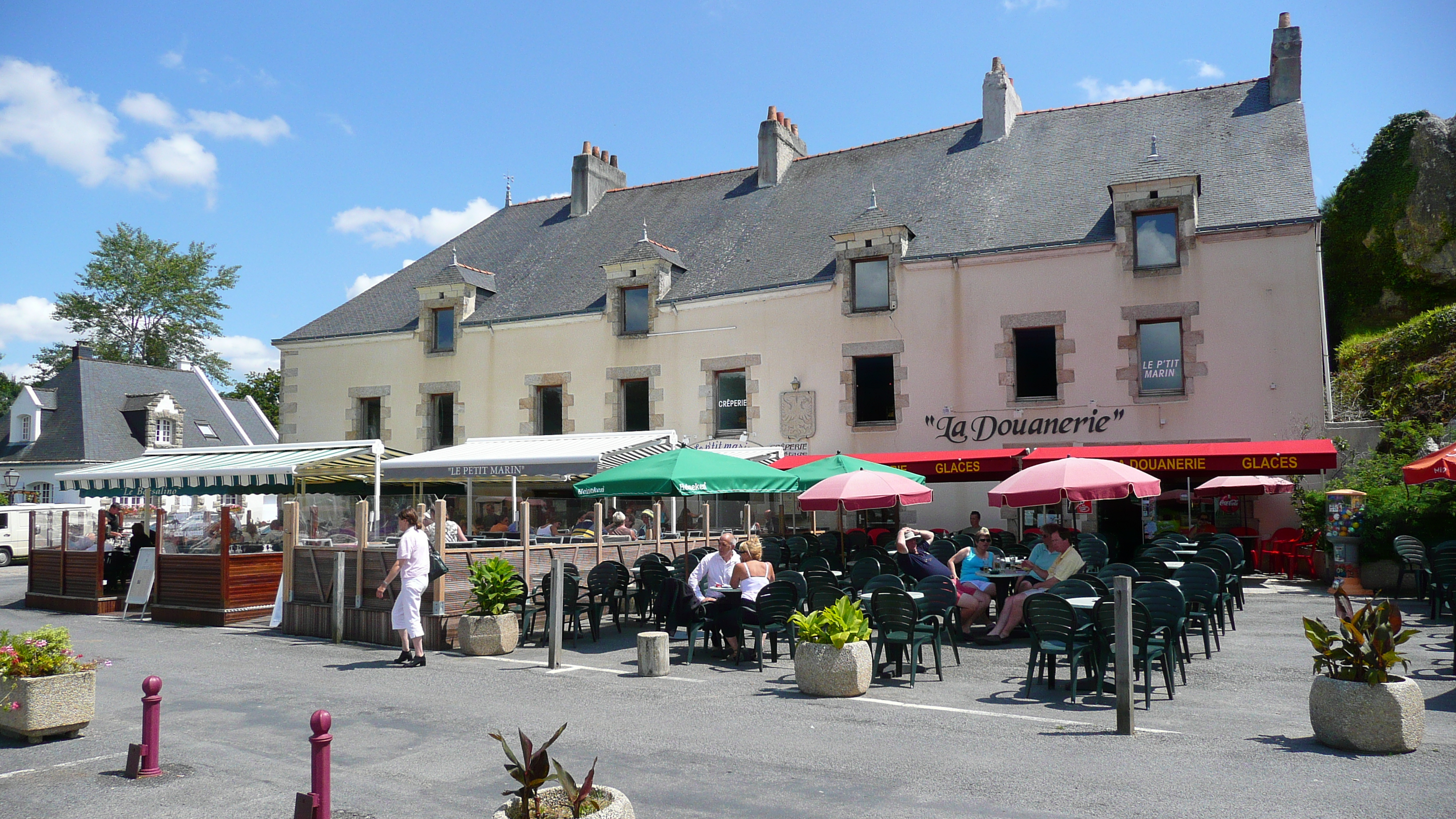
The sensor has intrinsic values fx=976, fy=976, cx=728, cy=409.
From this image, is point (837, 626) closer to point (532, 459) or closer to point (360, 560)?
point (360, 560)

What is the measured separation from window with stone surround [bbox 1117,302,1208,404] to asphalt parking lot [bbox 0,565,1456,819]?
8.52m

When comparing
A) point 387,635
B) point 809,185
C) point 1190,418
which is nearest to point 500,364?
point 809,185

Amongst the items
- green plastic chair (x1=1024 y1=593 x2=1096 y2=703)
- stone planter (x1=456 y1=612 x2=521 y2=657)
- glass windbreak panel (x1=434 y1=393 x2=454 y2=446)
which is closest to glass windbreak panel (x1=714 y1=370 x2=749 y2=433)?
glass windbreak panel (x1=434 y1=393 x2=454 y2=446)

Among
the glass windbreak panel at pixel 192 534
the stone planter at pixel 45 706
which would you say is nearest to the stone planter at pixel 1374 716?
the stone planter at pixel 45 706

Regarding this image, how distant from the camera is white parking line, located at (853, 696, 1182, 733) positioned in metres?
6.61

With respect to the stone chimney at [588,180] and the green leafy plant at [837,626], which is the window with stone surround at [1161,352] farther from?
the stone chimney at [588,180]

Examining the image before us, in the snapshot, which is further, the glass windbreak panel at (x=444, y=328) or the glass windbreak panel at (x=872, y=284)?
the glass windbreak panel at (x=444, y=328)

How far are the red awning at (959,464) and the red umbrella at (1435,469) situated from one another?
651 cm

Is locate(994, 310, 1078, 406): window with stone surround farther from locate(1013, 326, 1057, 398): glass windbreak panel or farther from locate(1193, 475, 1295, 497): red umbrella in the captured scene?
locate(1193, 475, 1295, 497): red umbrella

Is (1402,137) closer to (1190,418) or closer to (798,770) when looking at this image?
(1190,418)

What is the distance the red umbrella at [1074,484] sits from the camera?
10930 mm

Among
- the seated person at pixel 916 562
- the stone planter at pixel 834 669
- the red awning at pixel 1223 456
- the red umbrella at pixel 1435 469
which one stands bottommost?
the stone planter at pixel 834 669

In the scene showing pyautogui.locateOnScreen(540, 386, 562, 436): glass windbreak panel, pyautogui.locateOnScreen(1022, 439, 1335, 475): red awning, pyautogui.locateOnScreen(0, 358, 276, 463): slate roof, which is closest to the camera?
pyautogui.locateOnScreen(1022, 439, 1335, 475): red awning

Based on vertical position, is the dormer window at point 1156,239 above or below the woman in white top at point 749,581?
above
